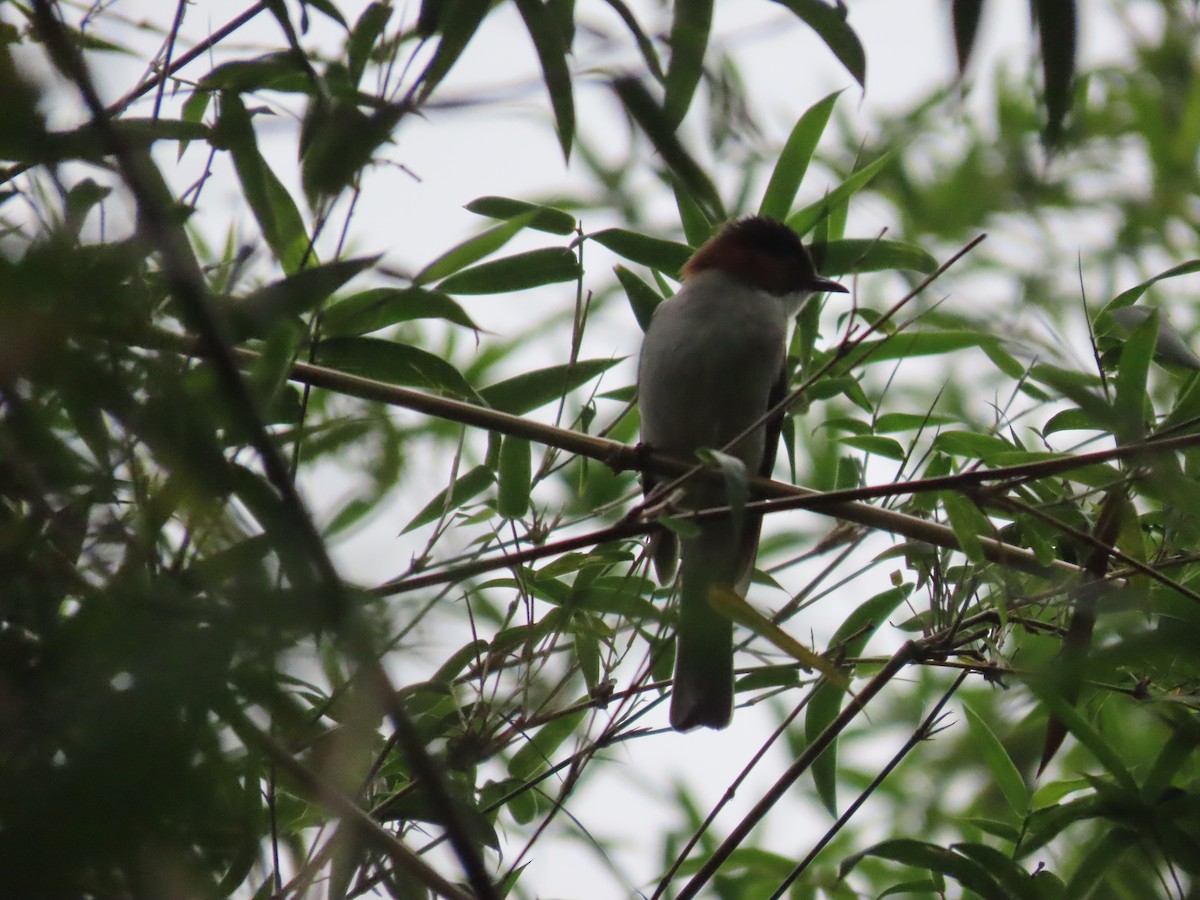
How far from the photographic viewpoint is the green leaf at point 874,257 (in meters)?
2.48

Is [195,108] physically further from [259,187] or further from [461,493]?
[461,493]

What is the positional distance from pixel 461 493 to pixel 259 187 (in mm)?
673

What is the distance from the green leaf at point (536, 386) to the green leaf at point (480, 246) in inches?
18.3

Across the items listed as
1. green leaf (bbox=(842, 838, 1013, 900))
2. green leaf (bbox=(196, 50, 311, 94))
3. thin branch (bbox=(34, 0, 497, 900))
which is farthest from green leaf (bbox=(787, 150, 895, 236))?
thin branch (bbox=(34, 0, 497, 900))

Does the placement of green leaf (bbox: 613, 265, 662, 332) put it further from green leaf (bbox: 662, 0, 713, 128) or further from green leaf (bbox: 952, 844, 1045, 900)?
green leaf (bbox: 952, 844, 1045, 900)

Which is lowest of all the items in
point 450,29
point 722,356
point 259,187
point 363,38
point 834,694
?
point 834,694

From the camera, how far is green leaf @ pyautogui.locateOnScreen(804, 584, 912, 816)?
2322 mm

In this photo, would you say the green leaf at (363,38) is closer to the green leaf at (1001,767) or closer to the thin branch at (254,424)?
the thin branch at (254,424)

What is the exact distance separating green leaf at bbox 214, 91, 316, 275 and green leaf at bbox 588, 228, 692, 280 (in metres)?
0.66

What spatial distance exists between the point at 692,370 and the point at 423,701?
1.51 m

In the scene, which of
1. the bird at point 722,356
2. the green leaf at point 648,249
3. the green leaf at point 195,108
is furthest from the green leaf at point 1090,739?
the green leaf at point 195,108

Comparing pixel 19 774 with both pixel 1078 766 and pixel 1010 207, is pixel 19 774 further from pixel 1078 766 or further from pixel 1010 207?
pixel 1010 207

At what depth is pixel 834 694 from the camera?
240 centimetres

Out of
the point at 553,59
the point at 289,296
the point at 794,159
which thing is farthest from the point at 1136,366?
the point at 289,296
